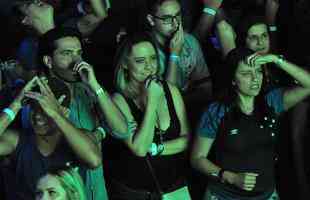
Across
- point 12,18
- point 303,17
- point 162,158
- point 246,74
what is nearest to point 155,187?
point 162,158

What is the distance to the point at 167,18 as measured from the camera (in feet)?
13.0

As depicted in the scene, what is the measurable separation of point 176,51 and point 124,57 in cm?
56

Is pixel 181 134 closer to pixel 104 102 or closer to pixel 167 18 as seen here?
pixel 104 102

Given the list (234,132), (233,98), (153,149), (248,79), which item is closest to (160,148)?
(153,149)

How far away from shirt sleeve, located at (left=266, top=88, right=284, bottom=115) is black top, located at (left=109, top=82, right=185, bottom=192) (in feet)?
1.94

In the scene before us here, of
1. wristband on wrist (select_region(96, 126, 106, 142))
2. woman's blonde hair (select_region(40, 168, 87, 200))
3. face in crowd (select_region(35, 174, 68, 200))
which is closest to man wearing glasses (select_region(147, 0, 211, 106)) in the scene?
wristband on wrist (select_region(96, 126, 106, 142))

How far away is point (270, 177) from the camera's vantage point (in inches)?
132

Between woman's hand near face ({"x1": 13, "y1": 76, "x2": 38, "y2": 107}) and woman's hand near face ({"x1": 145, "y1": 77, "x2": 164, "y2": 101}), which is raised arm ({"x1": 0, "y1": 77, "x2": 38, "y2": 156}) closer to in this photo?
woman's hand near face ({"x1": 13, "y1": 76, "x2": 38, "y2": 107})

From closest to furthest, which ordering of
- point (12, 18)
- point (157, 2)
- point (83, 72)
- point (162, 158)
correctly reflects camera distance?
point (83, 72) → point (162, 158) → point (157, 2) → point (12, 18)

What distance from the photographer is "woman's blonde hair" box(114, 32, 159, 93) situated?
339 centimetres

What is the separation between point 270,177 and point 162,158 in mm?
664

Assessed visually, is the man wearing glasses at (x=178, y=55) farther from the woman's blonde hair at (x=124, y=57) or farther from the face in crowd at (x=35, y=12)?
the face in crowd at (x=35, y=12)

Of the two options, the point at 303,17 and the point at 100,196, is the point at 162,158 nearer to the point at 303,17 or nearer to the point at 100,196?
the point at 100,196

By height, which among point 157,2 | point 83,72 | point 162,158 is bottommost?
point 162,158
